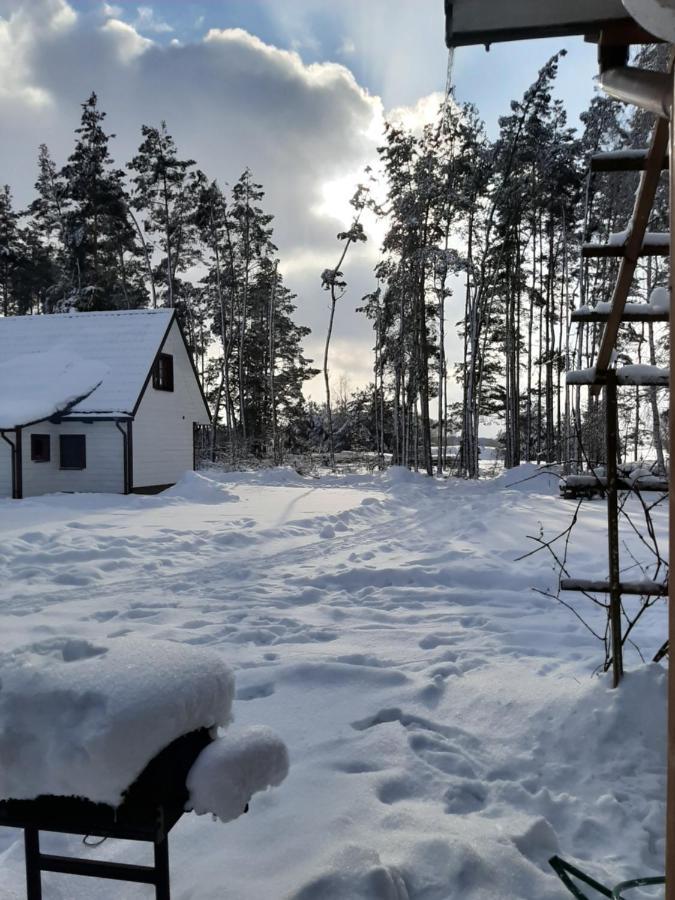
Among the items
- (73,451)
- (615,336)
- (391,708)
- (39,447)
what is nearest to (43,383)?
(39,447)

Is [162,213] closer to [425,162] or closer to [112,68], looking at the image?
[425,162]

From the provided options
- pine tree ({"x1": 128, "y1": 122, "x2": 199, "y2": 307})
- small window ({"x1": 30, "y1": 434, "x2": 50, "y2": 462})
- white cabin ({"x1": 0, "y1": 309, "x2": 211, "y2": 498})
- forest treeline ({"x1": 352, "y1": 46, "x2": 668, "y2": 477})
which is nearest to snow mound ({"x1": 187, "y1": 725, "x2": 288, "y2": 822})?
white cabin ({"x1": 0, "y1": 309, "x2": 211, "y2": 498})

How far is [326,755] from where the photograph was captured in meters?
2.85

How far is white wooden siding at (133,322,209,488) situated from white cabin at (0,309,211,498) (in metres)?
0.03

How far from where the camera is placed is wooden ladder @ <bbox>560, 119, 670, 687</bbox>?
2.74 m

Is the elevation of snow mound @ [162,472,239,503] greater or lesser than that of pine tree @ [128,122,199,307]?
lesser

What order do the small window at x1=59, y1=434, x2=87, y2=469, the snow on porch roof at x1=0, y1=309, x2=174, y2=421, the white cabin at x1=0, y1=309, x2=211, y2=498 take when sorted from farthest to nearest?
the snow on porch roof at x1=0, y1=309, x2=174, y2=421, the small window at x1=59, y1=434, x2=87, y2=469, the white cabin at x1=0, y1=309, x2=211, y2=498

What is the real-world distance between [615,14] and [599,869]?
3161mm

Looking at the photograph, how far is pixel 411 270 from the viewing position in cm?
2495

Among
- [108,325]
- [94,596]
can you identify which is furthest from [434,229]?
[94,596]

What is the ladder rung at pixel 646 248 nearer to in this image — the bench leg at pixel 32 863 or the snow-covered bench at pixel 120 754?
the snow-covered bench at pixel 120 754

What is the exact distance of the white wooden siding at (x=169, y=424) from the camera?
17848 millimetres

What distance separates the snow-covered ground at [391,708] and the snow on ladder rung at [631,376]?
1521 mm

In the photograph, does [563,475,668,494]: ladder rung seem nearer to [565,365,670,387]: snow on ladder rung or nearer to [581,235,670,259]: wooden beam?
[565,365,670,387]: snow on ladder rung
